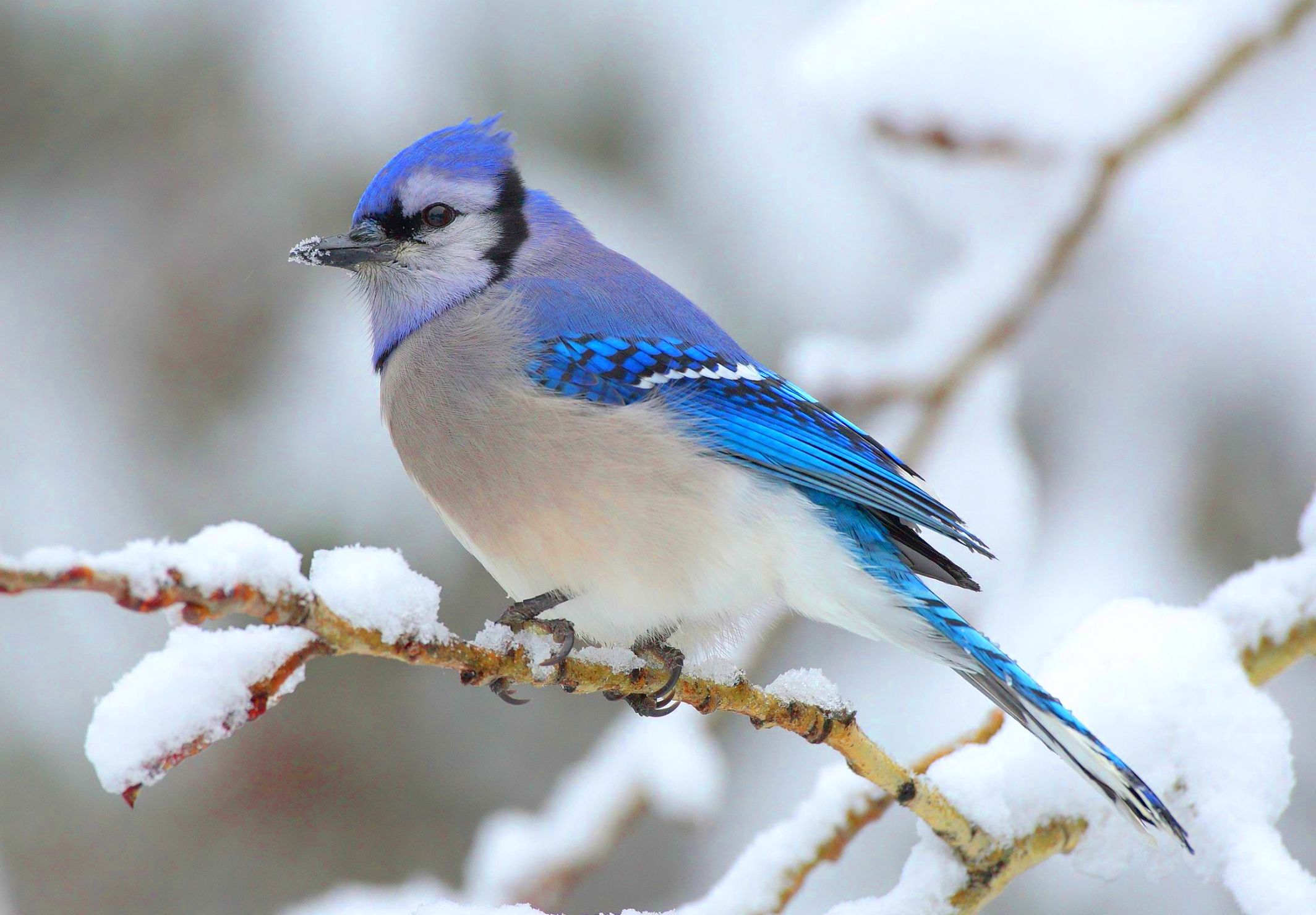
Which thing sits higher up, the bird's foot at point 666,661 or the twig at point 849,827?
the bird's foot at point 666,661

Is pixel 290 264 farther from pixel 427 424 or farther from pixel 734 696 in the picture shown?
pixel 734 696

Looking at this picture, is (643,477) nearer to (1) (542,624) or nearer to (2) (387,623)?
(1) (542,624)

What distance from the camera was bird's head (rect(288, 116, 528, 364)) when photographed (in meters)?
2.19

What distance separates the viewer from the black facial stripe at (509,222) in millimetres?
2279

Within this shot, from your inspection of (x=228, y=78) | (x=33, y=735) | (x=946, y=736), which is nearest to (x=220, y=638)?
(x=946, y=736)

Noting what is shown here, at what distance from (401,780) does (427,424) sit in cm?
234

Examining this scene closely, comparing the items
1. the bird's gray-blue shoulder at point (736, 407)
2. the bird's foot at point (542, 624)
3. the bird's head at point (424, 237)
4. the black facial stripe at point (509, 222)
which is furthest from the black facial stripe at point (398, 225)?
the bird's foot at point (542, 624)

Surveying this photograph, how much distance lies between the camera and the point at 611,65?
3777mm

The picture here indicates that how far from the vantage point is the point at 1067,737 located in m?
1.50

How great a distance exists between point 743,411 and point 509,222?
2.17 feet

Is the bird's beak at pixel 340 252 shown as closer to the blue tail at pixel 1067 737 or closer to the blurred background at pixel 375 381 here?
the blurred background at pixel 375 381

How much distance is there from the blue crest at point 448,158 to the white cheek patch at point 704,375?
1.93 ft

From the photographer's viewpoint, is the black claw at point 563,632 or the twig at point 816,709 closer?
the twig at point 816,709

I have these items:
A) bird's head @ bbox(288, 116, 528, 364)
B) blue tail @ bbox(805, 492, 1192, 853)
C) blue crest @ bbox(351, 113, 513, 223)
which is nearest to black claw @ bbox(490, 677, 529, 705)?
blue tail @ bbox(805, 492, 1192, 853)
